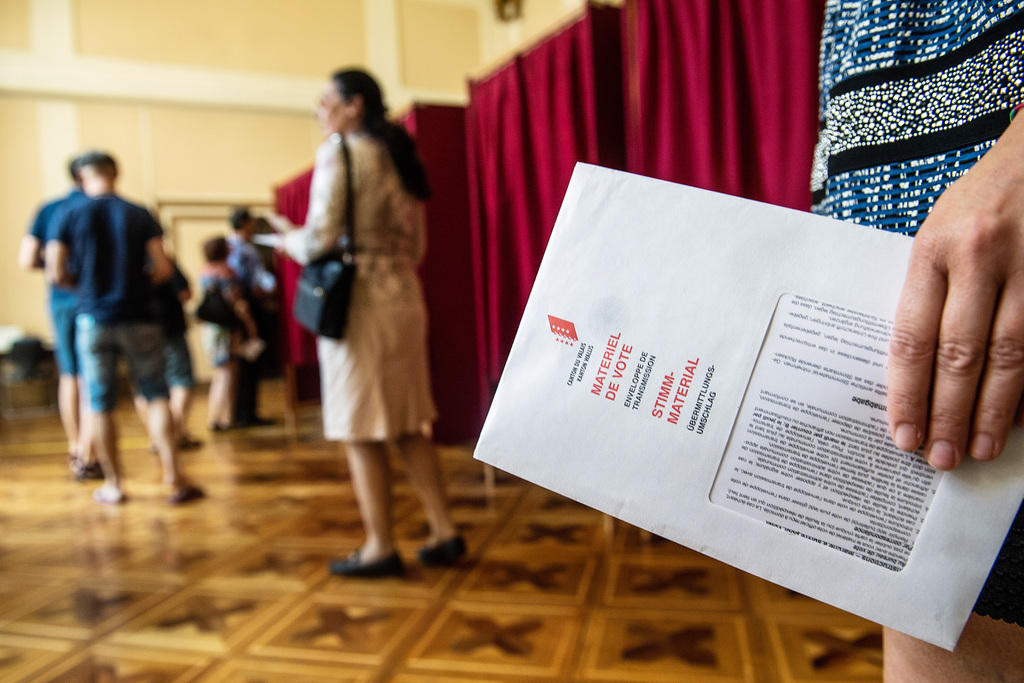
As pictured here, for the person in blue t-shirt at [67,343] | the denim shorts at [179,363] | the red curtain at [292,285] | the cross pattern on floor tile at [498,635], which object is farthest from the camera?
the red curtain at [292,285]

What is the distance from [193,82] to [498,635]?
622 centimetres

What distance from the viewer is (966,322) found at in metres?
0.29

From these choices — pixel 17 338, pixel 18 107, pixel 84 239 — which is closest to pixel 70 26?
pixel 18 107

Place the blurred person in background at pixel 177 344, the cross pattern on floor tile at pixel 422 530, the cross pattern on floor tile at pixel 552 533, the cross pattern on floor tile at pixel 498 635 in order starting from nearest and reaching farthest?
the cross pattern on floor tile at pixel 498 635
the cross pattern on floor tile at pixel 552 533
the cross pattern on floor tile at pixel 422 530
the blurred person in background at pixel 177 344

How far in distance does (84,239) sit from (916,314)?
2.62m

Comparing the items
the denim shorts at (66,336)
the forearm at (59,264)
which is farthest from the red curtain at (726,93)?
the denim shorts at (66,336)

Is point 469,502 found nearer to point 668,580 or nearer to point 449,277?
point 668,580

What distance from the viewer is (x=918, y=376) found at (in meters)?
0.30

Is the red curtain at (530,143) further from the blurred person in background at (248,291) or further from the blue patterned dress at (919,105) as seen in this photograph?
the blurred person in background at (248,291)

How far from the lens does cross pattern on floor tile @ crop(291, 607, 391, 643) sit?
1283mm

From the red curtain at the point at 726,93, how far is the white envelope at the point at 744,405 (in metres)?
1.21

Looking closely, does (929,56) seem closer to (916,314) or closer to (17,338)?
(916,314)

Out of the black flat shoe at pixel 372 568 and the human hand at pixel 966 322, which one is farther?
the black flat shoe at pixel 372 568

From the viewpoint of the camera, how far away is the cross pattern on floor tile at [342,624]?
4.21ft
